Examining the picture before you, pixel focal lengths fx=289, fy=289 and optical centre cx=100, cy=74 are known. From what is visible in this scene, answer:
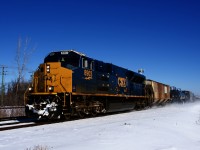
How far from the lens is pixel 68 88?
15.7 m

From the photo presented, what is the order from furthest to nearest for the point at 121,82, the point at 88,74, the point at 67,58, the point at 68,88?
1. the point at 121,82
2. the point at 88,74
3. the point at 67,58
4. the point at 68,88

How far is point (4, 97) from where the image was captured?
86.8ft

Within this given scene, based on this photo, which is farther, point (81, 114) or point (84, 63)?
point (81, 114)

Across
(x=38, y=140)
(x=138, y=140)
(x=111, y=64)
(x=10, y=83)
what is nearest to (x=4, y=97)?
(x=10, y=83)

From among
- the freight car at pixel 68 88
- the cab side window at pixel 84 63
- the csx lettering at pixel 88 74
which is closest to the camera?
the freight car at pixel 68 88

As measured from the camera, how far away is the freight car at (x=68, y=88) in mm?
15398

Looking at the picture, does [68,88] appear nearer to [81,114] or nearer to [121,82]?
[81,114]

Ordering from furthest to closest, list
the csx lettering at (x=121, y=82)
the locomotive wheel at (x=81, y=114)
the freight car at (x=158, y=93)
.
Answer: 1. the freight car at (x=158, y=93)
2. the csx lettering at (x=121, y=82)
3. the locomotive wheel at (x=81, y=114)

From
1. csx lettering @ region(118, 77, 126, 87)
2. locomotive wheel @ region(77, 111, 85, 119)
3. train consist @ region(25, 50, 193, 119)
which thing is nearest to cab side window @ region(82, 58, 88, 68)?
train consist @ region(25, 50, 193, 119)

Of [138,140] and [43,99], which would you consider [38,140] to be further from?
[43,99]

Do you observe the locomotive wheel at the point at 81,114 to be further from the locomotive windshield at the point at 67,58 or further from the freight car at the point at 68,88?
the locomotive windshield at the point at 67,58

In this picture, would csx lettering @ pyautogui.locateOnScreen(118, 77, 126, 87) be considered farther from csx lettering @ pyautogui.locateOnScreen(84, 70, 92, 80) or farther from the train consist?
csx lettering @ pyautogui.locateOnScreen(84, 70, 92, 80)

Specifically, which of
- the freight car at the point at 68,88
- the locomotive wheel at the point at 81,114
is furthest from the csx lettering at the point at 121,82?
the locomotive wheel at the point at 81,114

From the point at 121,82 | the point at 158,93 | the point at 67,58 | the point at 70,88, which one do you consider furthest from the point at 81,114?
the point at 158,93
